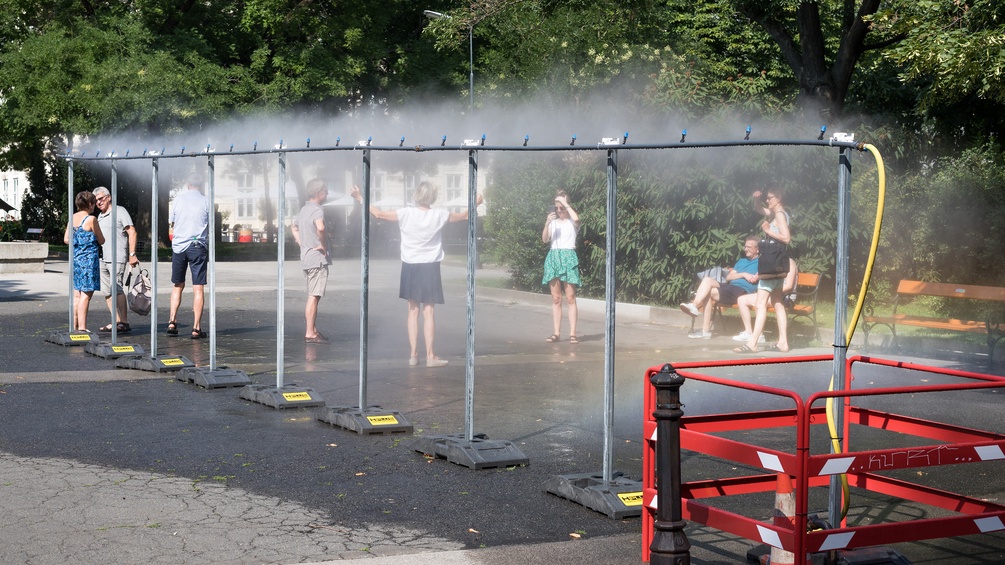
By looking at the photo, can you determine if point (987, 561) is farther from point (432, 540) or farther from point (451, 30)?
point (451, 30)

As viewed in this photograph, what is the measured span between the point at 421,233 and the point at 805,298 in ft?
20.0

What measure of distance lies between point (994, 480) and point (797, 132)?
11.3 m

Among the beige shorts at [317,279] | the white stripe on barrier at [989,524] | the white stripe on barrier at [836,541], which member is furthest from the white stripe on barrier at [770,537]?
the beige shorts at [317,279]

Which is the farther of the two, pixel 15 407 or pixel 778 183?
pixel 778 183

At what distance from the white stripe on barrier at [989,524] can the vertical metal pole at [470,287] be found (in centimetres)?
359

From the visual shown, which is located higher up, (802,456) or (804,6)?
(804,6)

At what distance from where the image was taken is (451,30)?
69.3 ft

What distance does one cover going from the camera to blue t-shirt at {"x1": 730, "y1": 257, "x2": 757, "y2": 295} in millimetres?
13484

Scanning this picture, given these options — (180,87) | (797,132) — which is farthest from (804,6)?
(180,87)

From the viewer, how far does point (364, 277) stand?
373 inches

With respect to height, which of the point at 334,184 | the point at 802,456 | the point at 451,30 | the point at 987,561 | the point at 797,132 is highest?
the point at 451,30

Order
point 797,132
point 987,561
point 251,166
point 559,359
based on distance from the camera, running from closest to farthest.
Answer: point 987,561
point 251,166
point 559,359
point 797,132

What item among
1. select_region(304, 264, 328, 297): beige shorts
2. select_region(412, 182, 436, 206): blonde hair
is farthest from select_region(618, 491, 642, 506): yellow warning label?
select_region(304, 264, 328, 297): beige shorts

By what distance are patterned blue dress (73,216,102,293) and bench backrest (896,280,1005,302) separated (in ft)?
32.3
